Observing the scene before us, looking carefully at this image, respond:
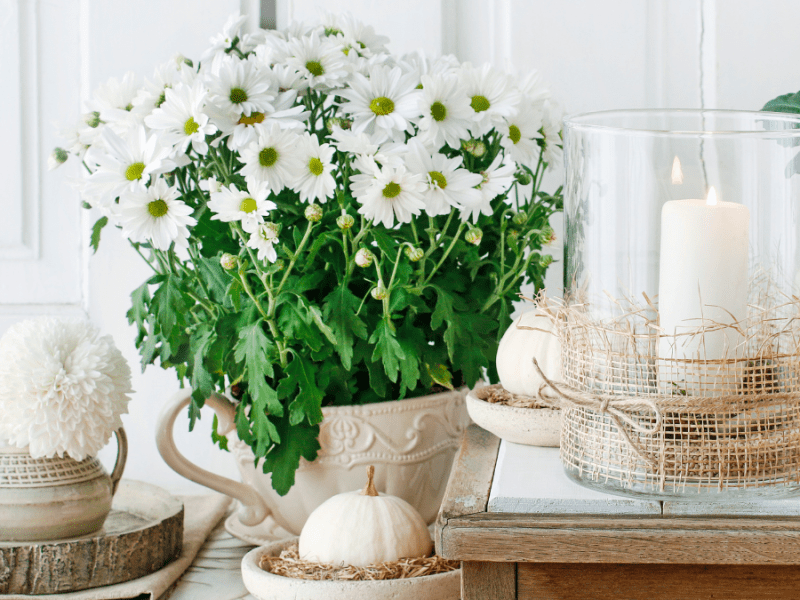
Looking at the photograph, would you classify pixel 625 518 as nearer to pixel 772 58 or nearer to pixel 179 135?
pixel 179 135

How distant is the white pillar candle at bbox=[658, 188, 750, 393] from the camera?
451 millimetres

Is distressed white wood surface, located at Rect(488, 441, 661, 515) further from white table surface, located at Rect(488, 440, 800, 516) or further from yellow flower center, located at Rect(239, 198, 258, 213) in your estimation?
yellow flower center, located at Rect(239, 198, 258, 213)

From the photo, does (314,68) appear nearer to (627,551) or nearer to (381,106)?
(381,106)

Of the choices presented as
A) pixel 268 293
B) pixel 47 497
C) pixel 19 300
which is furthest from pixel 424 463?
pixel 19 300

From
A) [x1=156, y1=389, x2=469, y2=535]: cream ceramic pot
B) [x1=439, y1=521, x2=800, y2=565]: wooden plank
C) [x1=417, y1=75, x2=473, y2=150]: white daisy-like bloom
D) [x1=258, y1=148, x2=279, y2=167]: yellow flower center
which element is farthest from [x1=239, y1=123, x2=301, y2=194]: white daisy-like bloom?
[x1=439, y1=521, x2=800, y2=565]: wooden plank

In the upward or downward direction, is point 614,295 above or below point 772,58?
below

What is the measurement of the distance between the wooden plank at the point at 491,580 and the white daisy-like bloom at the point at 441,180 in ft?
0.95

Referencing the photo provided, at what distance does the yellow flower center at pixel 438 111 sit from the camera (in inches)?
25.5

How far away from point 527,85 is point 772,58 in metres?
0.34

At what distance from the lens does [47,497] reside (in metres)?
0.66

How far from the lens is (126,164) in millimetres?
651

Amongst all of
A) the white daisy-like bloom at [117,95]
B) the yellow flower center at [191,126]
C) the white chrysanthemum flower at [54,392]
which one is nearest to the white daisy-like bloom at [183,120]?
the yellow flower center at [191,126]

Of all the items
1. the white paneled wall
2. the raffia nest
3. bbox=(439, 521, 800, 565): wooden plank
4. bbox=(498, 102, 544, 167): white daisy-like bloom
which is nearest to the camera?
bbox=(439, 521, 800, 565): wooden plank

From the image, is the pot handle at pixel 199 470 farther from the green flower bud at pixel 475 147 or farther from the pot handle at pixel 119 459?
the green flower bud at pixel 475 147
